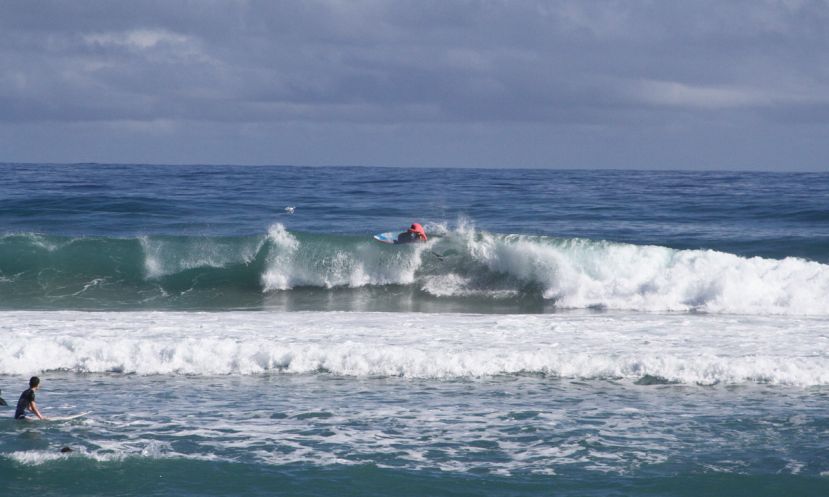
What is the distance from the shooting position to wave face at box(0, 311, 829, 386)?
16.7 m

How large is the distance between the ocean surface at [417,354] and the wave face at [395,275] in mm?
94

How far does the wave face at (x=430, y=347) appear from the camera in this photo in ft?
54.8

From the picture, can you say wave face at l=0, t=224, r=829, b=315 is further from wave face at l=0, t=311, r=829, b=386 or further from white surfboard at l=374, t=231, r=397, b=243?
wave face at l=0, t=311, r=829, b=386

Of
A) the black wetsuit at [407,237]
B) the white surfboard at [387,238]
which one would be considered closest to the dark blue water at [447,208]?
the white surfboard at [387,238]

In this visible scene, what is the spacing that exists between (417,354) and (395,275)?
11064 millimetres

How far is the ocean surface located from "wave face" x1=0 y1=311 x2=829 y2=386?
0.20 feet

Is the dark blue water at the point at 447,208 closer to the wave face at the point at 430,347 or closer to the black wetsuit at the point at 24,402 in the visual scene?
→ the wave face at the point at 430,347

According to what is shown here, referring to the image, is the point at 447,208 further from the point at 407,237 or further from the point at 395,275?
the point at 395,275

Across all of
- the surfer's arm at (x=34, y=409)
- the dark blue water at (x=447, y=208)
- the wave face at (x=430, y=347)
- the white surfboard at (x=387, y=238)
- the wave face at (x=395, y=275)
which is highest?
the dark blue water at (x=447, y=208)

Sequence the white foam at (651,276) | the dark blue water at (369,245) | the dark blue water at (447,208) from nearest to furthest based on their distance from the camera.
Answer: the white foam at (651,276) < the dark blue water at (369,245) < the dark blue water at (447,208)

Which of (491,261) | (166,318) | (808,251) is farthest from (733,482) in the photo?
(808,251)

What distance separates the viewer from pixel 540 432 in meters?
13.0

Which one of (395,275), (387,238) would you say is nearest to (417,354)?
(395,275)

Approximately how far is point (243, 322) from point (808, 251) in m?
19.9
